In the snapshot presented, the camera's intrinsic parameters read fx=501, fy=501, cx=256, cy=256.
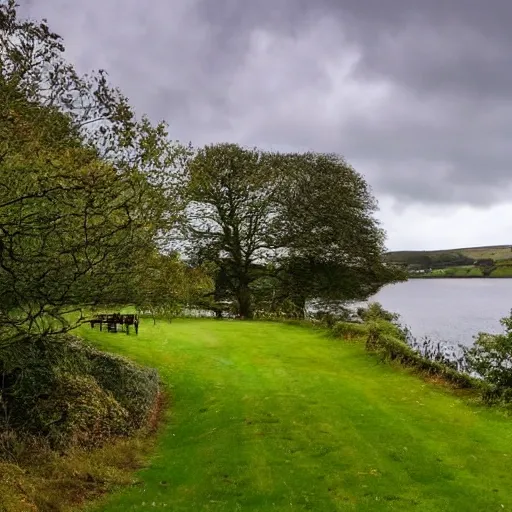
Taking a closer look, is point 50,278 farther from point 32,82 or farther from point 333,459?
point 333,459

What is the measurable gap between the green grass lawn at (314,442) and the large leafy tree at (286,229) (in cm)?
1695

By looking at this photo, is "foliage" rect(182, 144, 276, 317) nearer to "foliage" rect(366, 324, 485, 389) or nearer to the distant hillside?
"foliage" rect(366, 324, 485, 389)

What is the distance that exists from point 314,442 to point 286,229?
1079 inches

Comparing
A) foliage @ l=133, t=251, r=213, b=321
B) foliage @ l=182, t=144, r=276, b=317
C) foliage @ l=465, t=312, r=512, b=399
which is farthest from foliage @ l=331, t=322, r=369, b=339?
foliage @ l=133, t=251, r=213, b=321

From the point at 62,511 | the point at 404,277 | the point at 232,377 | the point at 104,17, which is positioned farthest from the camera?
Result: the point at 404,277

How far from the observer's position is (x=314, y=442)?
41.5 feet

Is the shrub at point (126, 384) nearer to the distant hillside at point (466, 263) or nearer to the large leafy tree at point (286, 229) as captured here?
the large leafy tree at point (286, 229)

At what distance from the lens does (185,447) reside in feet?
42.3

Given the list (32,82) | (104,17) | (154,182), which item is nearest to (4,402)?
(154,182)

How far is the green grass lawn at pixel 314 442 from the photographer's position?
31.5ft

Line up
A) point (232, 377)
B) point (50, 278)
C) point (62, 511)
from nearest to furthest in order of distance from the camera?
point (62, 511), point (50, 278), point (232, 377)

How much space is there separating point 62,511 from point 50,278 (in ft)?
13.9

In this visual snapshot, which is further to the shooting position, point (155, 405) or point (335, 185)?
point (335, 185)

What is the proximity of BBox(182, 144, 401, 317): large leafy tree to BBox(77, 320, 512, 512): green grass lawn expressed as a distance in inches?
667
